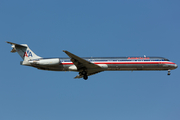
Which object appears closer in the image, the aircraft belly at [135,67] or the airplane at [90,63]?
the airplane at [90,63]

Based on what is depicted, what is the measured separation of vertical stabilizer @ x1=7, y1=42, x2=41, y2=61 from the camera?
38.0 metres

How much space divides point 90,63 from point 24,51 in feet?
30.9

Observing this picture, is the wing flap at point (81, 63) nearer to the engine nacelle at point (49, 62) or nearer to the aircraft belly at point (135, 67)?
the engine nacelle at point (49, 62)

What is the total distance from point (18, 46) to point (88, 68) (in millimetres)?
9948

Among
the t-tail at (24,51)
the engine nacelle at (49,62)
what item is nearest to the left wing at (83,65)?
the engine nacelle at (49,62)

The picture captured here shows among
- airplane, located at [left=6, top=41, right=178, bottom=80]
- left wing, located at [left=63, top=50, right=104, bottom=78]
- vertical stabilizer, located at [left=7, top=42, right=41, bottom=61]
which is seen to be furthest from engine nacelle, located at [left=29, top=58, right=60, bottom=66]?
vertical stabilizer, located at [left=7, top=42, right=41, bottom=61]

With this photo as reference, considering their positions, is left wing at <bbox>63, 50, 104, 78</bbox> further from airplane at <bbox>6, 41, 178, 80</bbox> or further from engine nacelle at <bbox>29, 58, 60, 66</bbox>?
engine nacelle at <bbox>29, 58, 60, 66</bbox>

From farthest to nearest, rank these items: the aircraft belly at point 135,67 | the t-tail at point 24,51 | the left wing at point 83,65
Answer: the t-tail at point 24,51
the aircraft belly at point 135,67
the left wing at point 83,65

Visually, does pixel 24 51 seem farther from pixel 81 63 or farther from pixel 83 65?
pixel 83 65

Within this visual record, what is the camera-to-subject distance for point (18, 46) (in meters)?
38.1

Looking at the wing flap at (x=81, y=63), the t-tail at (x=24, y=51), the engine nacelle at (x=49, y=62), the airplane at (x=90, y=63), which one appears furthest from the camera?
the t-tail at (x=24, y=51)

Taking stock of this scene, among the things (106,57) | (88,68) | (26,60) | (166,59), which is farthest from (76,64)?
(166,59)

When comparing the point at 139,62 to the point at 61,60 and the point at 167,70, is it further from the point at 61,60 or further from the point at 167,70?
the point at 61,60

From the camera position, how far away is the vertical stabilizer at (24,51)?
38000 millimetres
